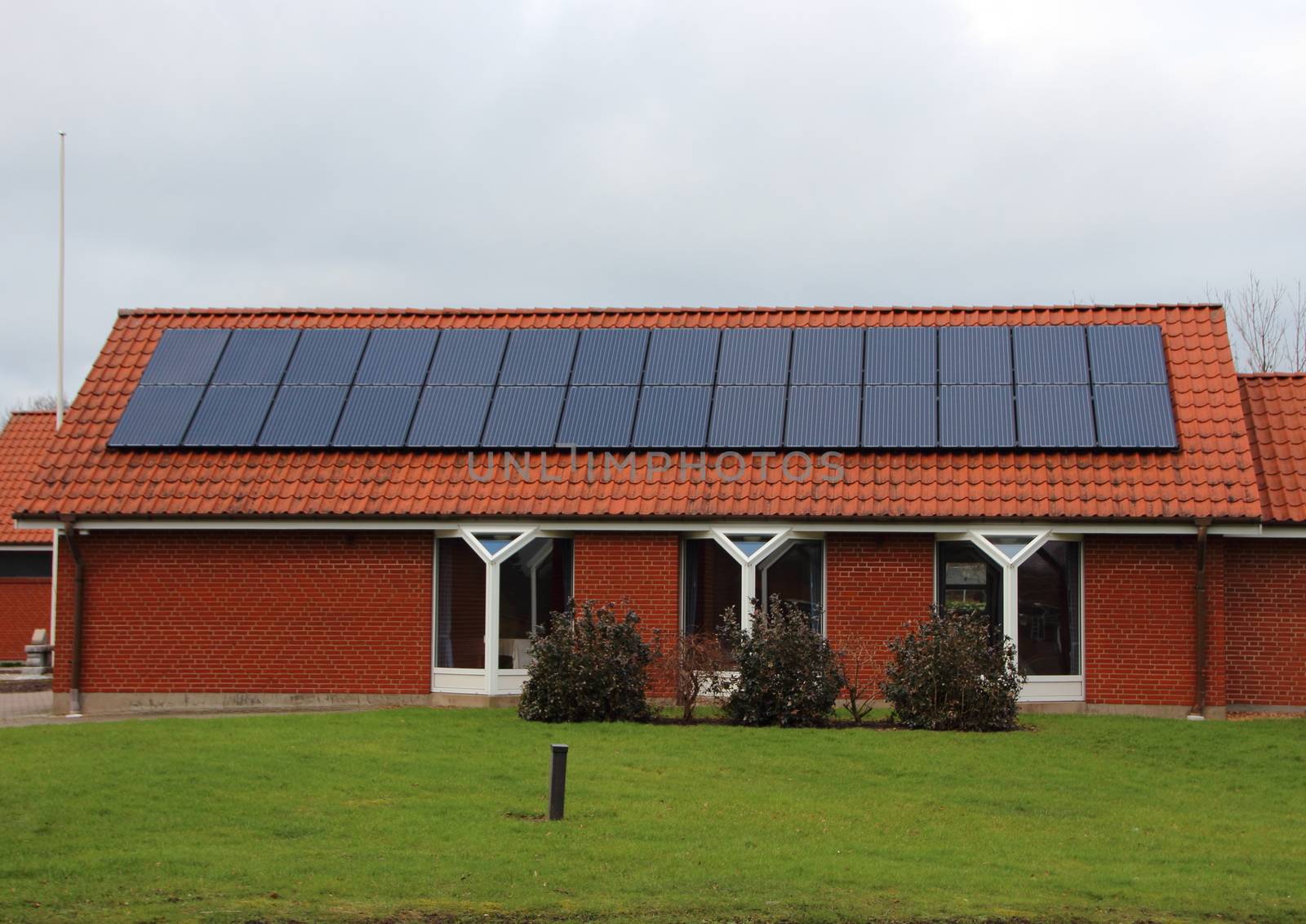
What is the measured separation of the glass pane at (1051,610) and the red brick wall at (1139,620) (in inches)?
7.7

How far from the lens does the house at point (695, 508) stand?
19.3 meters

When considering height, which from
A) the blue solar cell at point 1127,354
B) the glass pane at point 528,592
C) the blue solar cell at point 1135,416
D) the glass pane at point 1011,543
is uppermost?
the blue solar cell at point 1127,354

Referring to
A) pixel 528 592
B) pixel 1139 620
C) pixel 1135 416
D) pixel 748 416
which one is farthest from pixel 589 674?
pixel 1135 416

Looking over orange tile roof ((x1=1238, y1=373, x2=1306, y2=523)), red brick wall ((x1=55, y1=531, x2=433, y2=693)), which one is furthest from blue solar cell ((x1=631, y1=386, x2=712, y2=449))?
orange tile roof ((x1=1238, y1=373, x2=1306, y2=523))

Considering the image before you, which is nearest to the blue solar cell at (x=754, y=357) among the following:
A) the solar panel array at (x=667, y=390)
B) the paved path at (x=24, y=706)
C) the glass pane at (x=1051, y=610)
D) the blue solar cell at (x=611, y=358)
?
the solar panel array at (x=667, y=390)

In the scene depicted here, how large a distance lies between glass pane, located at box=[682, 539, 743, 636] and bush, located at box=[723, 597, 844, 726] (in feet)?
8.40

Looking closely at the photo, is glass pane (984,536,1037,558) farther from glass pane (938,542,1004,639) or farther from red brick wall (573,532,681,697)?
red brick wall (573,532,681,697)

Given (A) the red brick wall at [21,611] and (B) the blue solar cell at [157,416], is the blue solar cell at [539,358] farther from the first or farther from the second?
(A) the red brick wall at [21,611]

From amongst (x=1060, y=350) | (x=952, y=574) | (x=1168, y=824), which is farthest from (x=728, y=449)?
(x=1168, y=824)

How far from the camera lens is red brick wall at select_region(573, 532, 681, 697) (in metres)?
19.9

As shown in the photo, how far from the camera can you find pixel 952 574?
19812 mm

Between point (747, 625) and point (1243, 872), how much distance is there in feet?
32.6

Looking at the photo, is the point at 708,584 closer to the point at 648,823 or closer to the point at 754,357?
the point at 754,357

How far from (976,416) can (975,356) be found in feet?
4.40
